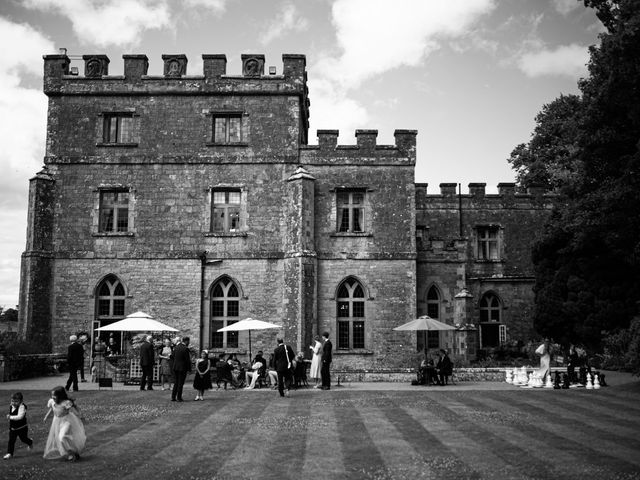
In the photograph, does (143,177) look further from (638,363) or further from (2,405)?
(638,363)

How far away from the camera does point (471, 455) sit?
35.3ft

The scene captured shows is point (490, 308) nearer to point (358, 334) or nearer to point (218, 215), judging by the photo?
point (358, 334)

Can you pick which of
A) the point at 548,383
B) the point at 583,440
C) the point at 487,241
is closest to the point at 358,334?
the point at 548,383

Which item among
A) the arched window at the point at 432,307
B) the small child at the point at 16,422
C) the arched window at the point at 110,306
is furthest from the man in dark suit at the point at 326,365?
the small child at the point at 16,422

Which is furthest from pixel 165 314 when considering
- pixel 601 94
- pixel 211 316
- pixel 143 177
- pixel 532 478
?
pixel 532 478

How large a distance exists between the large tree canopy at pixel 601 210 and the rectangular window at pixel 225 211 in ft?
43.2

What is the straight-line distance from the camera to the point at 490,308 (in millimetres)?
35219

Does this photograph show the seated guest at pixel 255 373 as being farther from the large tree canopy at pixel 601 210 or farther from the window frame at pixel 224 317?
the large tree canopy at pixel 601 210

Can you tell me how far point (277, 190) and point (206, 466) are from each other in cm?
1950

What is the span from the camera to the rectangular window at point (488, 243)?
36.5 meters

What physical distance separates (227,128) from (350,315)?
9647 mm

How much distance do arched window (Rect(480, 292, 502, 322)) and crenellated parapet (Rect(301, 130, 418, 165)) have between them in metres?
10.0

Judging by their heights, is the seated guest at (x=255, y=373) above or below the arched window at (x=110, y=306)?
below

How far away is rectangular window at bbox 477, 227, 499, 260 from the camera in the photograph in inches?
1436
